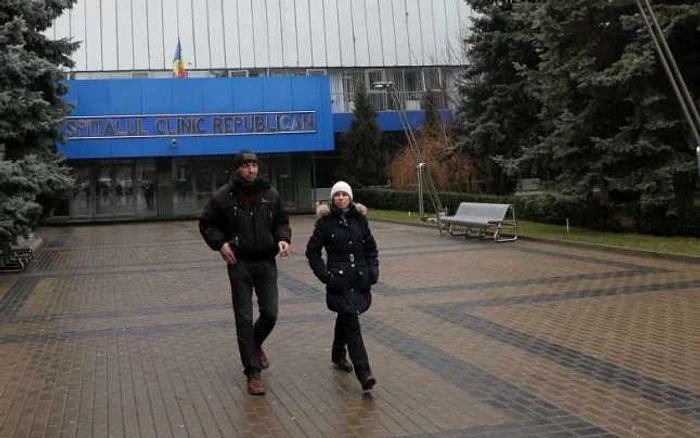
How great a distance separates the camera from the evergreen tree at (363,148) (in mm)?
38156

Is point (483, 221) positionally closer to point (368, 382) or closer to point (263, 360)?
point (263, 360)

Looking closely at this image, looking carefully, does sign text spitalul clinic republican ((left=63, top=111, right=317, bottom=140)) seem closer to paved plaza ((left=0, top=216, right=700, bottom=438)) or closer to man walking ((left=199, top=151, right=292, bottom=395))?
paved plaza ((left=0, top=216, right=700, bottom=438))

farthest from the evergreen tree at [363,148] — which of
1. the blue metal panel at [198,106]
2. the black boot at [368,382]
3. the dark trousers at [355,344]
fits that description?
the black boot at [368,382]

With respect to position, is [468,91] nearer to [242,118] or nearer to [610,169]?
[610,169]

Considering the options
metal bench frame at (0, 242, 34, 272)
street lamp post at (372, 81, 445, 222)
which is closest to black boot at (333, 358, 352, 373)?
metal bench frame at (0, 242, 34, 272)

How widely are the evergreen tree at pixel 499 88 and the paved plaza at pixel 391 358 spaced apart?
12.7m

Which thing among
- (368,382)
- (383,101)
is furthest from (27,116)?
(383,101)

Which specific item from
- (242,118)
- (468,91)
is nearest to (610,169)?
(468,91)

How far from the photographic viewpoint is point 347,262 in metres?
5.60

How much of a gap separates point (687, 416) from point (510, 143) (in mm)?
20753

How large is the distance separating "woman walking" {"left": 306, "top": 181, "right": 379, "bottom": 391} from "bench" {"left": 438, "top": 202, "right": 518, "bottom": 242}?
40.1 ft

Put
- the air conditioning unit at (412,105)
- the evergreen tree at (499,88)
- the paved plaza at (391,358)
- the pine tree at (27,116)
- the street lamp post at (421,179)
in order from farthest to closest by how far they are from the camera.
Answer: the air conditioning unit at (412,105)
the evergreen tree at (499,88)
the street lamp post at (421,179)
the pine tree at (27,116)
the paved plaza at (391,358)

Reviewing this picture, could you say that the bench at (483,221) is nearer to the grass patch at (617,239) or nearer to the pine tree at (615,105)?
the grass patch at (617,239)

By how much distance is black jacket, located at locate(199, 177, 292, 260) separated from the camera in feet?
18.5
